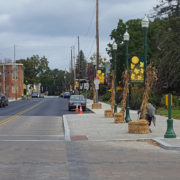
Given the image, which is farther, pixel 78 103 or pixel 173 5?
pixel 78 103

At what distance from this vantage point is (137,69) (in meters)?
19.7

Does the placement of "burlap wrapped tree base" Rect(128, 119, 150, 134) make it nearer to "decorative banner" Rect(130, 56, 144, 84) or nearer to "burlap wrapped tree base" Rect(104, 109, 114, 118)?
"decorative banner" Rect(130, 56, 144, 84)

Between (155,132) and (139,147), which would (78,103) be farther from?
(139,147)

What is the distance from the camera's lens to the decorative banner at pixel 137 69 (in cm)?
1956

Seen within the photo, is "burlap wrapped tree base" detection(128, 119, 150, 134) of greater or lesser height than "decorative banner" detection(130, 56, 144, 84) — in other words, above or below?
below

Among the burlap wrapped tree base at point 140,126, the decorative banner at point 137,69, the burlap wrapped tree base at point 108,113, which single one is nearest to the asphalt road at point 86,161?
the burlap wrapped tree base at point 140,126

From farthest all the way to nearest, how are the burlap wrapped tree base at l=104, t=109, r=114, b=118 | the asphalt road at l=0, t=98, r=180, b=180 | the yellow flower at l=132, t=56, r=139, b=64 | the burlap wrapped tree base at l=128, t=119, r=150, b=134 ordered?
the burlap wrapped tree base at l=104, t=109, r=114, b=118, the yellow flower at l=132, t=56, r=139, b=64, the burlap wrapped tree base at l=128, t=119, r=150, b=134, the asphalt road at l=0, t=98, r=180, b=180

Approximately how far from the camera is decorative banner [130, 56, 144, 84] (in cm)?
1956

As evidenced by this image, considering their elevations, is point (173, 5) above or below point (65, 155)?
above

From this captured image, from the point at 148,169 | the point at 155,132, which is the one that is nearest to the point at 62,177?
the point at 148,169

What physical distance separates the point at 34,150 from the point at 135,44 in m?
47.6

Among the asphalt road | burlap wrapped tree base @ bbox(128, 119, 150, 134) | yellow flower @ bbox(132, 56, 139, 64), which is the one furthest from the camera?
yellow flower @ bbox(132, 56, 139, 64)

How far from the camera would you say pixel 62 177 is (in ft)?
27.2

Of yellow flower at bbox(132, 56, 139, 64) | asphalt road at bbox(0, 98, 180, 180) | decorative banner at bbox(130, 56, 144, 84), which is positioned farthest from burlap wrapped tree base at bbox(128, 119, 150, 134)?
yellow flower at bbox(132, 56, 139, 64)
